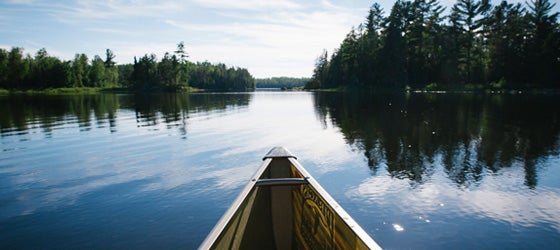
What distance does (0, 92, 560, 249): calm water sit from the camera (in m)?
6.49

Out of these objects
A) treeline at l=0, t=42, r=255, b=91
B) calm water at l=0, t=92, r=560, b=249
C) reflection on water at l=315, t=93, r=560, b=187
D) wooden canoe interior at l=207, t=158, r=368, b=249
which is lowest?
calm water at l=0, t=92, r=560, b=249

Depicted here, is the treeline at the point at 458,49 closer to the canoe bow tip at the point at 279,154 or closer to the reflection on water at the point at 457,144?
the reflection on water at the point at 457,144

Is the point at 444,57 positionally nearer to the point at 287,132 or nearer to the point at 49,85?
the point at 287,132

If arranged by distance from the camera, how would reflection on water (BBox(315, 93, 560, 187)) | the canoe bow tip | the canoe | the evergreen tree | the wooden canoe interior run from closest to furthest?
the canoe, the wooden canoe interior, the canoe bow tip, reflection on water (BBox(315, 93, 560, 187)), the evergreen tree

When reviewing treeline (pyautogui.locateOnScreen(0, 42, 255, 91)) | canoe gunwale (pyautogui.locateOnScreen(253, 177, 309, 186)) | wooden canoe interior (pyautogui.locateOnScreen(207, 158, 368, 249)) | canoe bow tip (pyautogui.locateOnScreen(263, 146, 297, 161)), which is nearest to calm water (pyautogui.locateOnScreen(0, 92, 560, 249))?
wooden canoe interior (pyautogui.locateOnScreen(207, 158, 368, 249))

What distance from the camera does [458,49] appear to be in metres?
76.4

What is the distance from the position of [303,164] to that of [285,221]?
6.79 meters

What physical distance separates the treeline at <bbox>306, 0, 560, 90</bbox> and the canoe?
76.8 metres

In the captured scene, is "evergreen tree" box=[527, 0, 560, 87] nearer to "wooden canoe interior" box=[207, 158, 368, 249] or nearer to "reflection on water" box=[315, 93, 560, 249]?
"reflection on water" box=[315, 93, 560, 249]

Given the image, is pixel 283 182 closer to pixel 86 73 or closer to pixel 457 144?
pixel 457 144

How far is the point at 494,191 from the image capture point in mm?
8742

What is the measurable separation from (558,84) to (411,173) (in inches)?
2833

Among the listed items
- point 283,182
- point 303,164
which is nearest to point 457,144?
point 303,164

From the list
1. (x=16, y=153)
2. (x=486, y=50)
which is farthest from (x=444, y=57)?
(x=16, y=153)
